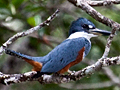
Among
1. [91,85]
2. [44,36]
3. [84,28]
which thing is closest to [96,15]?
[84,28]

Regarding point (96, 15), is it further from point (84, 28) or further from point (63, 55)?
point (84, 28)

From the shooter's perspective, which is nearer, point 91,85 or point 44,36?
point 44,36

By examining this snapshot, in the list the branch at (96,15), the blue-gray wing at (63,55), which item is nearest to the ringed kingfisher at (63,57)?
the blue-gray wing at (63,55)

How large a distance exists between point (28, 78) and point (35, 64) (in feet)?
1.15

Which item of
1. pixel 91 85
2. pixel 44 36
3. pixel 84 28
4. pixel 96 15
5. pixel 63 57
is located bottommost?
pixel 91 85

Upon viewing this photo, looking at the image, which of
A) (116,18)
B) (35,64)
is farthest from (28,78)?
(116,18)

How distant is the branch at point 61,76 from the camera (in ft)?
6.96

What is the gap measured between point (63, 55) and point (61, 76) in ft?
1.08

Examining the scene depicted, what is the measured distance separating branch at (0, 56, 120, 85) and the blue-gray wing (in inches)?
4.4

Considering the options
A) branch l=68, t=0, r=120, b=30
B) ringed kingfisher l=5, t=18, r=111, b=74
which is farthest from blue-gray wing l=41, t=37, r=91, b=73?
branch l=68, t=0, r=120, b=30

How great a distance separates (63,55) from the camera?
294cm

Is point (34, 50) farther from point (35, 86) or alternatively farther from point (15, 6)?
point (15, 6)

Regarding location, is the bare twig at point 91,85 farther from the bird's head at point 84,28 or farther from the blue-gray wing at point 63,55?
the blue-gray wing at point 63,55

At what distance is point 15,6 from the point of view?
3740mm
